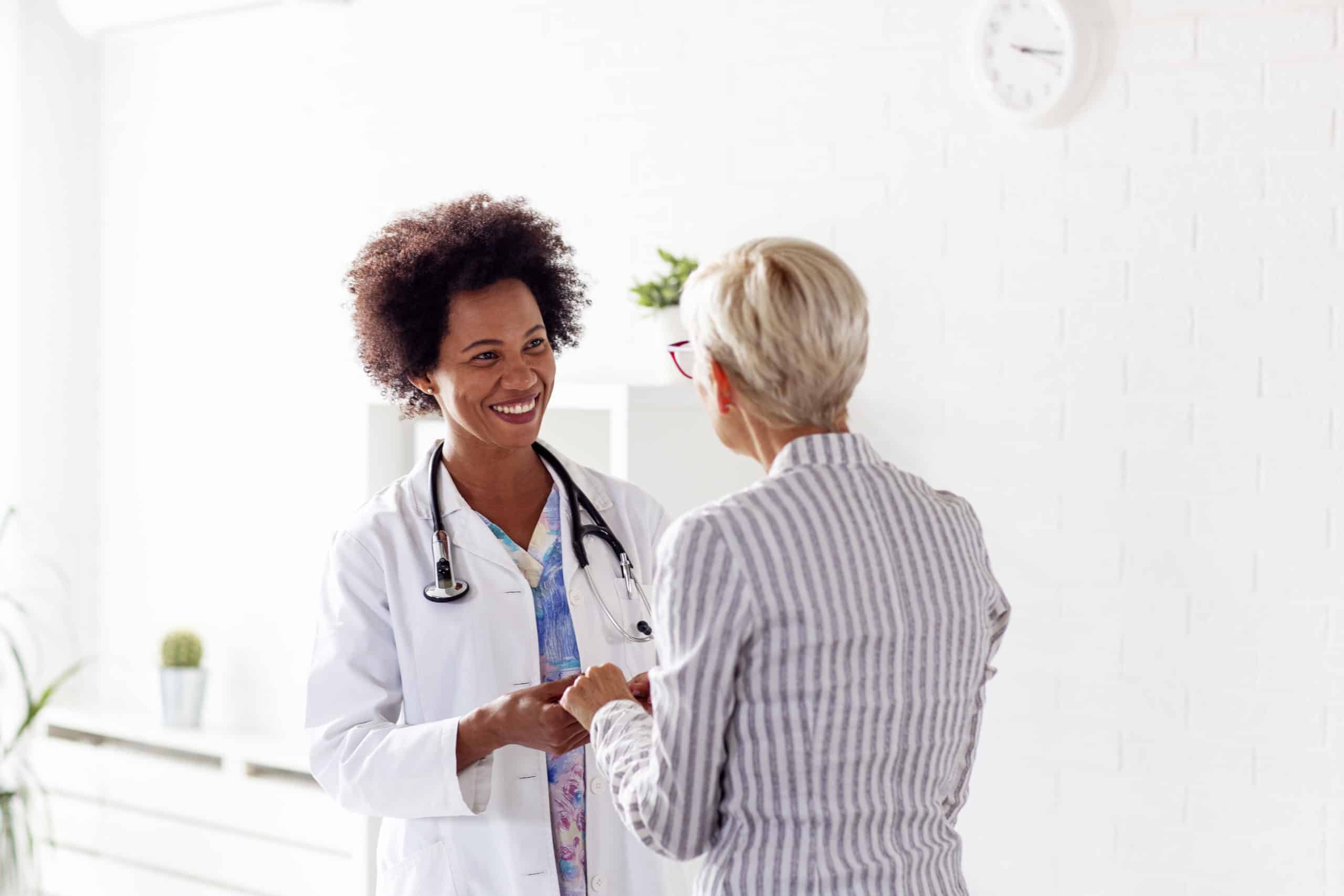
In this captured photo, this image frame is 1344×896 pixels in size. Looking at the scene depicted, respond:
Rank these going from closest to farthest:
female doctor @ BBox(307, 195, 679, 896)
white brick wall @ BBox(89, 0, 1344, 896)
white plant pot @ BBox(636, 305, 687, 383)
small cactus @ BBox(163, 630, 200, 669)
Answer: female doctor @ BBox(307, 195, 679, 896) < white brick wall @ BBox(89, 0, 1344, 896) < white plant pot @ BBox(636, 305, 687, 383) < small cactus @ BBox(163, 630, 200, 669)

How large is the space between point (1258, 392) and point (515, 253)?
1462 mm

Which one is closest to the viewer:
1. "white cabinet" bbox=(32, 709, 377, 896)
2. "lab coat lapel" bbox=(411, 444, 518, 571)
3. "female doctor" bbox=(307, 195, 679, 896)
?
"female doctor" bbox=(307, 195, 679, 896)

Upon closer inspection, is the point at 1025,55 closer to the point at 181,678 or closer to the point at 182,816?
the point at 181,678

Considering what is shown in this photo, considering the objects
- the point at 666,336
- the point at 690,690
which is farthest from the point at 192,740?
the point at 690,690

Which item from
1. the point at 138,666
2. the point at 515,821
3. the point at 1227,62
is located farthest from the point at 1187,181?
the point at 138,666

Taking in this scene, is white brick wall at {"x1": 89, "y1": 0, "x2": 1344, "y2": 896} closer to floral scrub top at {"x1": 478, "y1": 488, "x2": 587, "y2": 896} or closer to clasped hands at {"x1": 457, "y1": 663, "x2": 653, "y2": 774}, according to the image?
floral scrub top at {"x1": 478, "y1": 488, "x2": 587, "y2": 896}

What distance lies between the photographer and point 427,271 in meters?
1.84

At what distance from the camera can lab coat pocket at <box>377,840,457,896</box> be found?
65.9 inches

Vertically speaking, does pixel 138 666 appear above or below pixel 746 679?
below

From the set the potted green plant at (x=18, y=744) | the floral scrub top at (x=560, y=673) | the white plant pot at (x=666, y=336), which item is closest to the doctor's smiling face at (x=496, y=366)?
the floral scrub top at (x=560, y=673)

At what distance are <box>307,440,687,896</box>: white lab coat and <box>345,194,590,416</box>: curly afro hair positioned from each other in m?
0.24

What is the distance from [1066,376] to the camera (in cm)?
267

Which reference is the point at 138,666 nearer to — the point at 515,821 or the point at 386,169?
the point at 386,169

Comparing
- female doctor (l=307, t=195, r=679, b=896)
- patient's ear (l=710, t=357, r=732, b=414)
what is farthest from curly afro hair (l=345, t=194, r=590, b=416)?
patient's ear (l=710, t=357, r=732, b=414)
